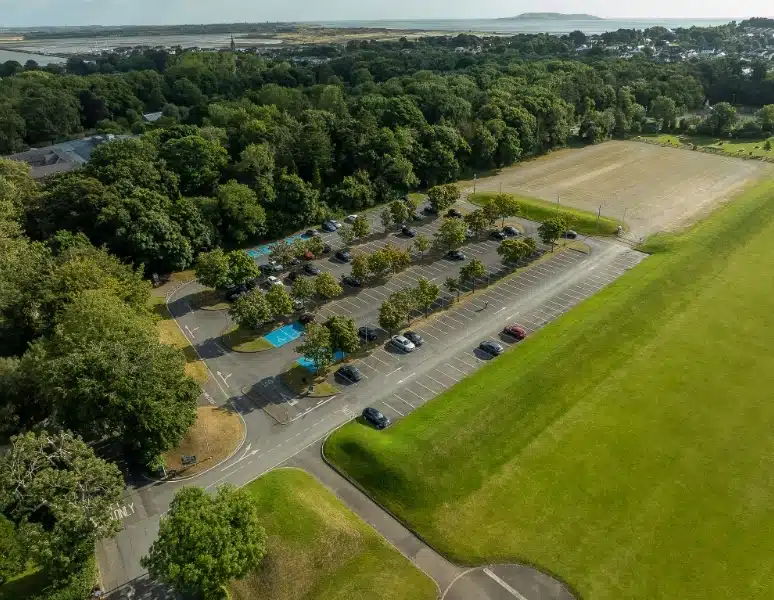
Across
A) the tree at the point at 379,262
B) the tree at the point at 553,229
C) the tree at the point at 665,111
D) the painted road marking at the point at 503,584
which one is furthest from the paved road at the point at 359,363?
the tree at the point at 665,111

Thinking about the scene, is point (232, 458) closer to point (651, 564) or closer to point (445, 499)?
point (445, 499)

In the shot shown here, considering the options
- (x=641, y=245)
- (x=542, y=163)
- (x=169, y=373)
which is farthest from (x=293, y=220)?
(x=542, y=163)

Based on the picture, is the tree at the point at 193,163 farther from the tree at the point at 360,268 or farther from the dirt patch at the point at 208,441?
the dirt patch at the point at 208,441

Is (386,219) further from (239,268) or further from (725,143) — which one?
(725,143)

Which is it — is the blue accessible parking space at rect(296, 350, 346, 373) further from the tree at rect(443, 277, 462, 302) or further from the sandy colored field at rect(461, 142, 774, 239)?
the sandy colored field at rect(461, 142, 774, 239)

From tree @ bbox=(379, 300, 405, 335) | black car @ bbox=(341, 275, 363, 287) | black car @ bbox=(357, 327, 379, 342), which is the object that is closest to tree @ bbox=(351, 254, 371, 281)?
black car @ bbox=(341, 275, 363, 287)

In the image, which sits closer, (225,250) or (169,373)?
(169,373)
